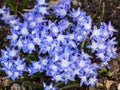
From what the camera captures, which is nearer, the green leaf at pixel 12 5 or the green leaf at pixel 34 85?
the green leaf at pixel 34 85

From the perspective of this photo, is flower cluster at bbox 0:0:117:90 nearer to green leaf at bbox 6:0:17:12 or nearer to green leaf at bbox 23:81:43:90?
green leaf at bbox 23:81:43:90

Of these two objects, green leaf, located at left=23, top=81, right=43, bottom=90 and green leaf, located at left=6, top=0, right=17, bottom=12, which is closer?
green leaf, located at left=23, top=81, right=43, bottom=90

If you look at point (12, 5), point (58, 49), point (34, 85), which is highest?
point (12, 5)

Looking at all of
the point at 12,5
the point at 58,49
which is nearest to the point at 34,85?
the point at 58,49

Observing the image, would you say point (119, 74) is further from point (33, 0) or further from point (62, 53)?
point (33, 0)

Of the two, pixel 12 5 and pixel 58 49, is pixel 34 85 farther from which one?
pixel 12 5

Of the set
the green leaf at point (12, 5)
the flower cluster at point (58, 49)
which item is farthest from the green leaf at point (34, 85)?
the green leaf at point (12, 5)

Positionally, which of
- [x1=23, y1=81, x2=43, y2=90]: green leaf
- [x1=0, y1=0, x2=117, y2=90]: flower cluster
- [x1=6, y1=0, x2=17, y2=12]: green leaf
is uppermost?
[x1=6, y1=0, x2=17, y2=12]: green leaf

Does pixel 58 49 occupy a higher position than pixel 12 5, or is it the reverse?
pixel 12 5

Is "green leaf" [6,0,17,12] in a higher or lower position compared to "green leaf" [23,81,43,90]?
higher

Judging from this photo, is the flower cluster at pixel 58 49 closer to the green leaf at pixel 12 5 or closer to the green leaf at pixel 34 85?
the green leaf at pixel 34 85

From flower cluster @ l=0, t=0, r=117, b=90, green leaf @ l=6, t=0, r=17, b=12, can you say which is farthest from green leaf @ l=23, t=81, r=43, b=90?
green leaf @ l=6, t=0, r=17, b=12
